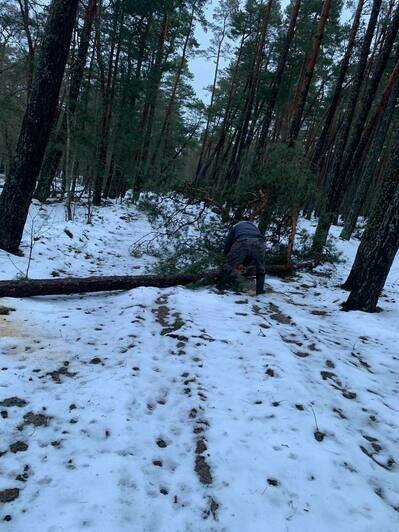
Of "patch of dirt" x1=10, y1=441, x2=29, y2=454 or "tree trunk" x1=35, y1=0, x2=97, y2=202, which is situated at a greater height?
"tree trunk" x1=35, y1=0, x2=97, y2=202

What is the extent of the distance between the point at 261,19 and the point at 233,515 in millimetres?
26041

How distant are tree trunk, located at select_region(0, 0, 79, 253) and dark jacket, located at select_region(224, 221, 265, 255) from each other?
12.8 feet

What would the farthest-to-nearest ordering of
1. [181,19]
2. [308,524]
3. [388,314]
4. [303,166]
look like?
[181,19], [303,166], [388,314], [308,524]

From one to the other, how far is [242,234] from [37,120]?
4.28 m

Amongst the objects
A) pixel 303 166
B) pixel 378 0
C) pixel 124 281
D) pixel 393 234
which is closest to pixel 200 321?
pixel 124 281

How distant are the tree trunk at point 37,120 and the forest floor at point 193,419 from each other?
4.57 ft

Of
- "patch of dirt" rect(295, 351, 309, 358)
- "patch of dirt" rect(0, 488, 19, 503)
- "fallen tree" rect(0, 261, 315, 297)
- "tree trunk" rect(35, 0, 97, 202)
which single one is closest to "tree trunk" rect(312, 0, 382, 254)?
"fallen tree" rect(0, 261, 315, 297)

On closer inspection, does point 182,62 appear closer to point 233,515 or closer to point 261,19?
point 261,19

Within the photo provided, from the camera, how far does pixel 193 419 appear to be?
3250mm

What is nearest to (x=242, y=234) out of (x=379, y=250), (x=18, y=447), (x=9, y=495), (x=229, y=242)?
(x=229, y=242)

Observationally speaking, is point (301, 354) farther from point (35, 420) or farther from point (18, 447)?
point (18, 447)

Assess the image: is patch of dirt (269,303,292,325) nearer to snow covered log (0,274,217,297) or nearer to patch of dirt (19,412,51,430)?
snow covered log (0,274,217,297)

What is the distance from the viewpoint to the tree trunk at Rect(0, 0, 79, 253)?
635 centimetres

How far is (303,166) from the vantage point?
9148 millimetres
